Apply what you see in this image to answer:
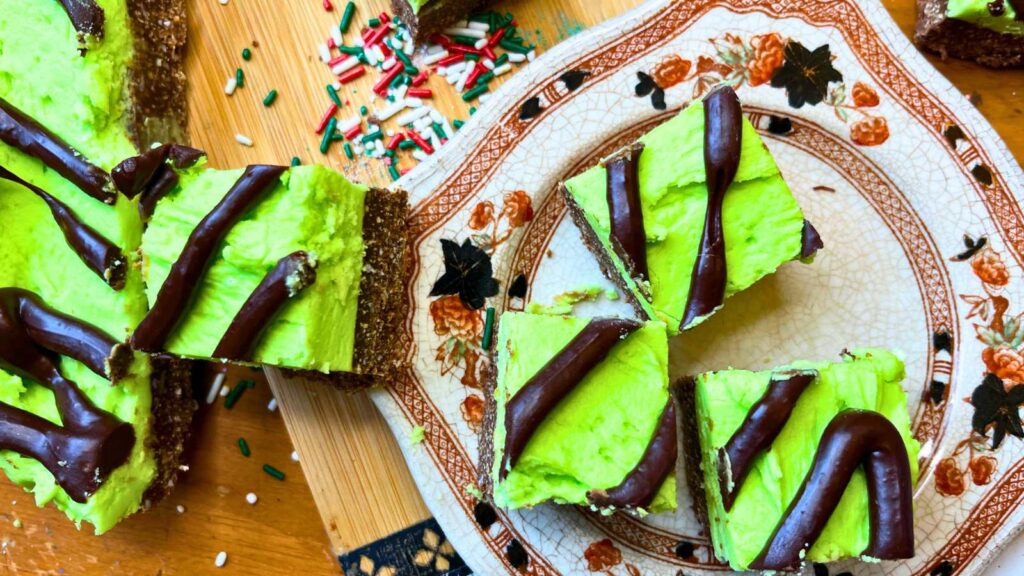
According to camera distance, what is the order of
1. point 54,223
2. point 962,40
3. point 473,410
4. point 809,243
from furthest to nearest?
point 962,40 < point 473,410 < point 54,223 < point 809,243

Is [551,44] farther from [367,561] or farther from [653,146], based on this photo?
[367,561]

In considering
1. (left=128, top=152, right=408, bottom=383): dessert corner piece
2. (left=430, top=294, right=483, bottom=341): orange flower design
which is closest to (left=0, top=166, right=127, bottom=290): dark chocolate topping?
(left=128, top=152, right=408, bottom=383): dessert corner piece

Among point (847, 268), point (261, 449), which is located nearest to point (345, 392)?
point (261, 449)

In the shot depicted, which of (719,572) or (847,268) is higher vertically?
(847,268)

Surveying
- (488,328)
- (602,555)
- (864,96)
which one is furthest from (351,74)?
(602,555)

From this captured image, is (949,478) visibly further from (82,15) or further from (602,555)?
(82,15)

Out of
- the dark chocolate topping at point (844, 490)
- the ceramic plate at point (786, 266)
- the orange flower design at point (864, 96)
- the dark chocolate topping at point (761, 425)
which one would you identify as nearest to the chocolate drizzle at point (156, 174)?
the ceramic plate at point (786, 266)

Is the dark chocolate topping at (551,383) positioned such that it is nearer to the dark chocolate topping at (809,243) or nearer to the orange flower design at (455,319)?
the orange flower design at (455,319)
